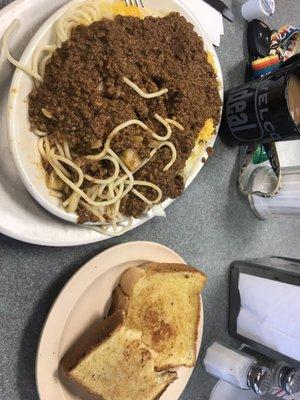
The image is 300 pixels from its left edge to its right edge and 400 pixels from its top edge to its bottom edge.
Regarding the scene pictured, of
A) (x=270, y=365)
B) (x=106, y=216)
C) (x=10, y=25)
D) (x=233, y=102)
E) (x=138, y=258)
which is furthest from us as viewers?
(x=270, y=365)

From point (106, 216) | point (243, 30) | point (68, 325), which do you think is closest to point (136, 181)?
point (106, 216)

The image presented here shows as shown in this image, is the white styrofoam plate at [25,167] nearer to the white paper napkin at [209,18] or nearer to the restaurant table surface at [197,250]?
the restaurant table surface at [197,250]

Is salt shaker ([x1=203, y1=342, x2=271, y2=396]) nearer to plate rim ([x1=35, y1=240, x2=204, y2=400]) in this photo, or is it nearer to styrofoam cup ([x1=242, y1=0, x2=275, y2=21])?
plate rim ([x1=35, y1=240, x2=204, y2=400])

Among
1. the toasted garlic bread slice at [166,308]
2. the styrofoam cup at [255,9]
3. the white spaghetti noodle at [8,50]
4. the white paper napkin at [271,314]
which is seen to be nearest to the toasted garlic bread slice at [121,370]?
the toasted garlic bread slice at [166,308]

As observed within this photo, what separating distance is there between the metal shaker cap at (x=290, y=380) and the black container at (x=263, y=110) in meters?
0.59

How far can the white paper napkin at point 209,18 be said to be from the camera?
1.04 m

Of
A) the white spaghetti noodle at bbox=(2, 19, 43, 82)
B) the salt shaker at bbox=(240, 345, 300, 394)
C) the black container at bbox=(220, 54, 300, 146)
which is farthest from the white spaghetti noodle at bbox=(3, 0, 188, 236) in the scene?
the salt shaker at bbox=(240, 345, 300, 394)

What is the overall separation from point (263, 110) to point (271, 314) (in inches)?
20.1

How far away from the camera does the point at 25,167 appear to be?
0.70 meters

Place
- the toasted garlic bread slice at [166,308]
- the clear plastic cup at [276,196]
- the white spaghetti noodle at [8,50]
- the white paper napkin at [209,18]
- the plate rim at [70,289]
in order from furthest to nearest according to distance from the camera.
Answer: the clear plastic cup at [276,196] < the white paper napkin at [209,18] < the toasted garlic bread slice at [166,308] < the plate rim at [70,289] < the white spaghetti noodle at [8,50]

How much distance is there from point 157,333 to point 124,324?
12cm

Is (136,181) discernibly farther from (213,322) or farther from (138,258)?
(213,322)

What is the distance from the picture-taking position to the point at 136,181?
82cm

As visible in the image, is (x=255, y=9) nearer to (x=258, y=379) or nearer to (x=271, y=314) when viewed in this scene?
(x=271, y=314)
